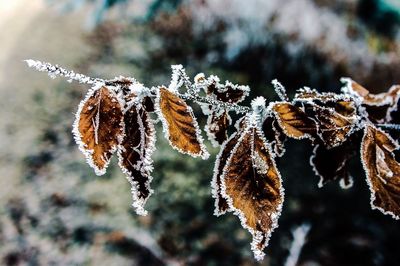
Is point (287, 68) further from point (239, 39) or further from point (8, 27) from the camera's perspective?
point (8, 27)

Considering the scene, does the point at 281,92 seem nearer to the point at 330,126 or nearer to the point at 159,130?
the point at 330,126

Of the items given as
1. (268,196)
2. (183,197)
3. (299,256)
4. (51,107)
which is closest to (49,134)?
(51,107)

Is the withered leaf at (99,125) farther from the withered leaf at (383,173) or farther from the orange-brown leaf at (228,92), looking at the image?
the withered leaf at (383,173)

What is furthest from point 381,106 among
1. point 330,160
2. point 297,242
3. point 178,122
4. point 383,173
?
point 297,242

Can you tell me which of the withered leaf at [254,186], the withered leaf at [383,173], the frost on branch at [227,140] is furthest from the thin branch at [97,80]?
the withered leaf at [383,173]

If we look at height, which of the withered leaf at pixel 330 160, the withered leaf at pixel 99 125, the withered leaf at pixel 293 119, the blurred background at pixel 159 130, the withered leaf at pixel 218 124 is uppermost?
the withered leaf at pixel 293 119

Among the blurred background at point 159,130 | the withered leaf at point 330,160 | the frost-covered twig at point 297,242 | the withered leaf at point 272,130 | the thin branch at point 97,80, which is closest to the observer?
the thin branch at point 97,80
